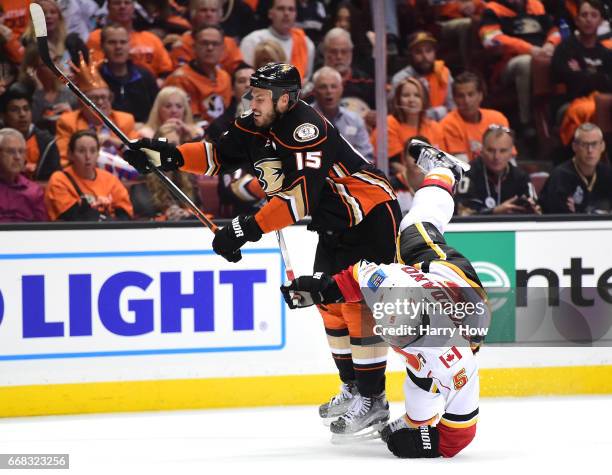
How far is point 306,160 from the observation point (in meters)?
3.72

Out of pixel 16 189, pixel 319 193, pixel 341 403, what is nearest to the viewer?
pixel 319 193

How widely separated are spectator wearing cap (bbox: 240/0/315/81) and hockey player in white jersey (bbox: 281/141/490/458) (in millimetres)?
1933

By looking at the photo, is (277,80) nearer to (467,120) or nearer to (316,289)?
(316,289)

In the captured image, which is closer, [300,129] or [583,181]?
[300,129]

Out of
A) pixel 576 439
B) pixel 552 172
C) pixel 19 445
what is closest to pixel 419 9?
pixel 552 172

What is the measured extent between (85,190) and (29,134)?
41 cm

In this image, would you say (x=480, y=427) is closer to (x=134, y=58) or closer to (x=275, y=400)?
(x=275, y=400)

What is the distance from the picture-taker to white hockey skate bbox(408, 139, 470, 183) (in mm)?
3936

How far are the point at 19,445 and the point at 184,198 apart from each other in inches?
44.4

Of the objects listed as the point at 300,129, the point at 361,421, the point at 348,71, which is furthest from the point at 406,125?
the point at 361,421

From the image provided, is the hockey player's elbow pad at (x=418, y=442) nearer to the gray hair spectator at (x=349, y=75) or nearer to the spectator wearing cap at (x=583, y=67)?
the gray hair spectator at (x=349, y=75)

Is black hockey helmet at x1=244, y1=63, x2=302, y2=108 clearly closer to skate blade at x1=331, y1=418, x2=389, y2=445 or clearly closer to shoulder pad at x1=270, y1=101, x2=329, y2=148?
shoulder pad at x1=270, y1=101, x2=329, y2=148

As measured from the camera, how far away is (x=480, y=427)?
14.2 feet

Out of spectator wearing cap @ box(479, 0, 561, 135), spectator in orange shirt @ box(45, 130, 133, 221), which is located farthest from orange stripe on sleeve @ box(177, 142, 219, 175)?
spectator wearing cap @ box(479, 0, 561, 135)
